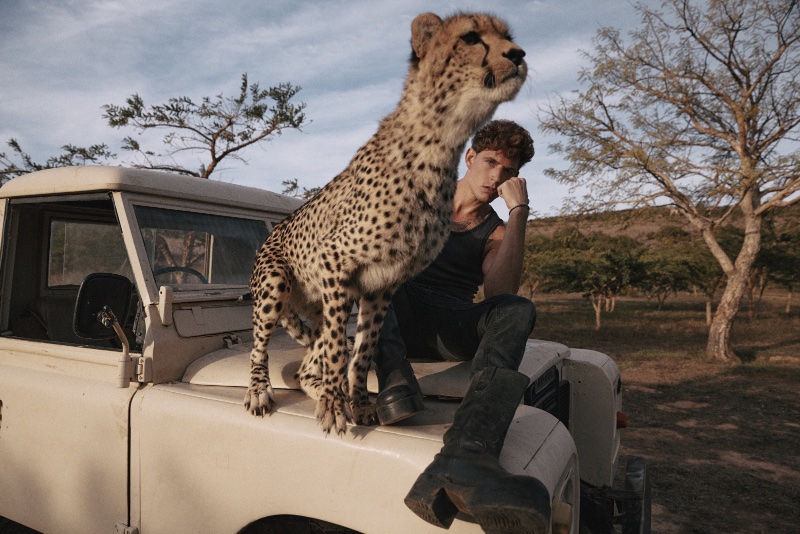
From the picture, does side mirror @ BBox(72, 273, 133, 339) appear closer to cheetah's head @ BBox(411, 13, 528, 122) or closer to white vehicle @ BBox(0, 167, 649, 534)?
white vehicle @ BBox(0, 167, 649, 534)

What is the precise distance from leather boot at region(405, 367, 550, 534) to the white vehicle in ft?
0.33

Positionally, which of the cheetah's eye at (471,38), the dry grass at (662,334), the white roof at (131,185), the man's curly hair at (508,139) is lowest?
the dry grass at (662,334)

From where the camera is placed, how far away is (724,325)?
45.3 ft

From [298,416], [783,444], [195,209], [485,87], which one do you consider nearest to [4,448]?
[195,209]

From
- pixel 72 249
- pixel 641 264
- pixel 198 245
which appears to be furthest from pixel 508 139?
pixel 641 264

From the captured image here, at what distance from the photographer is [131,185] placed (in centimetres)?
240

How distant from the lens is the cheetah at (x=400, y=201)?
1.88m

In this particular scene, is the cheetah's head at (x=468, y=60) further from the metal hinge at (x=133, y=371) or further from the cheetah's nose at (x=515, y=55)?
the metal hinge at (x=133, y=371)

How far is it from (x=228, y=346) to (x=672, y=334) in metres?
20.1

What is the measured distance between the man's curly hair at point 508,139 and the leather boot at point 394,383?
1.02 metres

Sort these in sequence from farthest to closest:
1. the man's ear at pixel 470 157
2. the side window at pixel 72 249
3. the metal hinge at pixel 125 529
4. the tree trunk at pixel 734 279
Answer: the tree trunk at pixel 734 279
the side window at pixel 72 249
the man's ear at pixel 470 157
the metal hinge at pixel 125 529

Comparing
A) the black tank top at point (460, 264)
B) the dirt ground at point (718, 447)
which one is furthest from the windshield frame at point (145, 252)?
the dirt ground at point (718, 447)

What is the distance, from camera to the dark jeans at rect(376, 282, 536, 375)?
1.89 meters

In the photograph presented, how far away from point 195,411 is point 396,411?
0.70m
